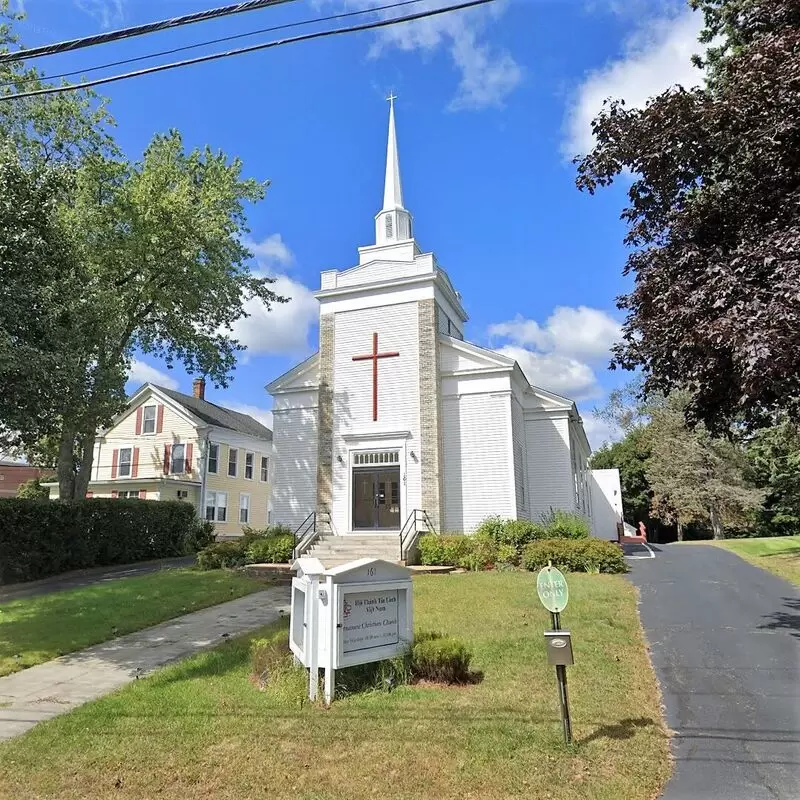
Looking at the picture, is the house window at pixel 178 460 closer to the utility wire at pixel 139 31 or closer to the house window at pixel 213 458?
the house window at pixel 213 458

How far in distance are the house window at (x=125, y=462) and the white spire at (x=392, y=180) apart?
20621 millimetres

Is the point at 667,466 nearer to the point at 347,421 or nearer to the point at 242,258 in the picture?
the point at 347,421

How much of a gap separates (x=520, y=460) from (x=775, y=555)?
8.99 meters

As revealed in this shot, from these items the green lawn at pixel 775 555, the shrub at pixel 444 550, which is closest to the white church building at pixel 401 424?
the shrub at pixel 444 550

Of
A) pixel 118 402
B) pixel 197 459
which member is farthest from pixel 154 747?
pixel 197 459

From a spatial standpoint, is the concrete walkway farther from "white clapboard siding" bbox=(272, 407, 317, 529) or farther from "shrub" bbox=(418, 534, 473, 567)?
"white clapboard siding" bbox=(272, 407, 317, 529)

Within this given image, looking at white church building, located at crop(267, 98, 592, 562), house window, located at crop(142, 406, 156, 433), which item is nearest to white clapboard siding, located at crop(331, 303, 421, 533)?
white church building, located at crop(267, 98, 592, 562)

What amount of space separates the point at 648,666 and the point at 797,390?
379 cm

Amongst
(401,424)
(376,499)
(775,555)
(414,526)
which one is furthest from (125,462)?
(775,555)

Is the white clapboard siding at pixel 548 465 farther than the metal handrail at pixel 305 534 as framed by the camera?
Yes

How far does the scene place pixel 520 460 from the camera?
21.8m

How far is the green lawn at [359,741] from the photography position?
454 centimetres

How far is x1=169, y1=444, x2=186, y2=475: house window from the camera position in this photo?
109 ft

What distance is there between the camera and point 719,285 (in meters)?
6.48
